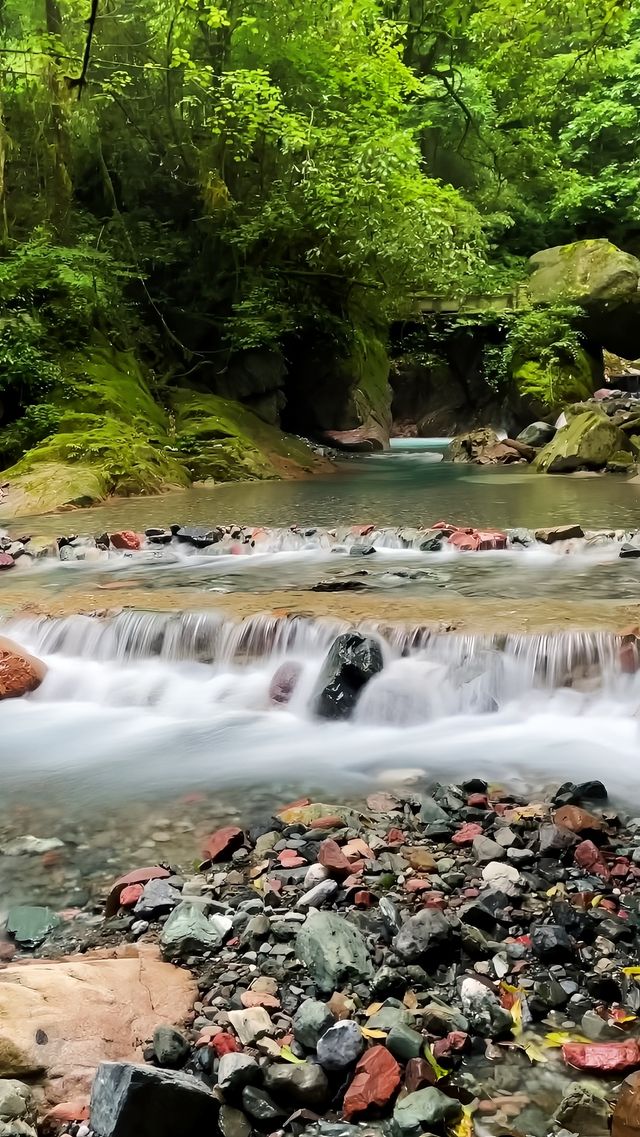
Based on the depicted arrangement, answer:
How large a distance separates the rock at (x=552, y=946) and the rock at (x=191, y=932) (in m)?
0.98

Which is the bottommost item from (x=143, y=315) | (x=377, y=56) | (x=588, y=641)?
(x=588, y=641)

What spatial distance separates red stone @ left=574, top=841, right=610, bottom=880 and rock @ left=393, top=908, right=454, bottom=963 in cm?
75

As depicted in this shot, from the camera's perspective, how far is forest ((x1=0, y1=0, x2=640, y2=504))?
1438 cm

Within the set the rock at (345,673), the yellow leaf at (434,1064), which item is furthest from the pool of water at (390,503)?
the yellow leaf at (434,1064)

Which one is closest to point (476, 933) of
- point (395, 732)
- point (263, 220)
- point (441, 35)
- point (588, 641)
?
point (395, 732)

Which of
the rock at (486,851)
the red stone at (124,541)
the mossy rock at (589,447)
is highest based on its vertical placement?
the mossy rock at (589,447)

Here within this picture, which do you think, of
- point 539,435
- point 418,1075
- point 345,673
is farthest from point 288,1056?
point 539,435

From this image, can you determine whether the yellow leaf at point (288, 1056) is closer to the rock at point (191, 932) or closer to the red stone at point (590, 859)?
the rock at point (191, 932)

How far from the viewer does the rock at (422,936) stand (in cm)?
256

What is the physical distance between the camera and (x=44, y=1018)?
2.22m

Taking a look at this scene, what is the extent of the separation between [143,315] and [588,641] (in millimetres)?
15098

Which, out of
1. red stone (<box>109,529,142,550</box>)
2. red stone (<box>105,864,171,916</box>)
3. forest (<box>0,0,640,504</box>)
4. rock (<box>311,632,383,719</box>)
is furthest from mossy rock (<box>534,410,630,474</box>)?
red stone (<box>105,864,171,916</box>)

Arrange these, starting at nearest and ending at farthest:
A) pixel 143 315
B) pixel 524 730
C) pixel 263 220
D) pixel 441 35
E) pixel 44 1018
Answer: pixel 44 1018
pixel 524 730
pixel 263 220
pixel 143 315
pixel 441 35

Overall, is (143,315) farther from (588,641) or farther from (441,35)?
(588,641)
